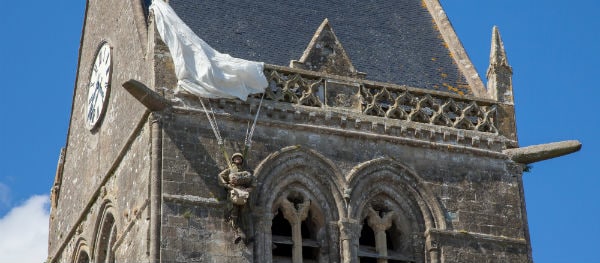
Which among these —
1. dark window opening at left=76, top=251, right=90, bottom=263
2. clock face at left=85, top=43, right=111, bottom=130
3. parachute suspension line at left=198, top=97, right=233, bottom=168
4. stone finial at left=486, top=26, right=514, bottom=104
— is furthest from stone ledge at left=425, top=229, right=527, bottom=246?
clock face at left=85, top=43, right=111, bottom=130

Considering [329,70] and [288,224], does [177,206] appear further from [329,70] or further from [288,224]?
[329,70]

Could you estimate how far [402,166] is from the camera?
98.9 feet

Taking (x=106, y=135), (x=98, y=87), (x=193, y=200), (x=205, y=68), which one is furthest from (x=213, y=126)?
(x=98, y=87)

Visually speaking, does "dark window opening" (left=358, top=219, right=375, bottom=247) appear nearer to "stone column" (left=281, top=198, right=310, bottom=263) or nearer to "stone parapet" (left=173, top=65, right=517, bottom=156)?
"stone column" (left=281, top=198, right=310, bottom=263)

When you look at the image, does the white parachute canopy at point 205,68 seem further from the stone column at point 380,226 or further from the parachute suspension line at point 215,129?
the stone column at point 380,226

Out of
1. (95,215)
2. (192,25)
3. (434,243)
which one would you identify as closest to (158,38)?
(192,25)

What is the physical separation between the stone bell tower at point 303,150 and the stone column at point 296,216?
0.07ft

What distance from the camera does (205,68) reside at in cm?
2945

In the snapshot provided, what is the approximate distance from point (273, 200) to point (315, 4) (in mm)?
5254

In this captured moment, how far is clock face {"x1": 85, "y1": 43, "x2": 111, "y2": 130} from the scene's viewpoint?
32312 mm

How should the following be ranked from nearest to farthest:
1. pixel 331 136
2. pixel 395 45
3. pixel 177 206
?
1. pixel 177 206
2. pixel 331 136
3. pixel 395 45

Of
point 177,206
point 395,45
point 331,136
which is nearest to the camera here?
point 177,206

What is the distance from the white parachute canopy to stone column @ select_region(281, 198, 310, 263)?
1.85 metres

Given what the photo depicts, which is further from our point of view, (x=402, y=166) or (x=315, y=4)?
(x=315, y=4)
